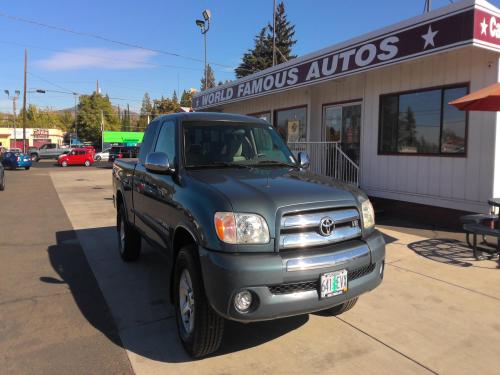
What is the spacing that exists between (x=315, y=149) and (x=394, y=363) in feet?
31.0

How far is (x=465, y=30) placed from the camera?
7039 mm

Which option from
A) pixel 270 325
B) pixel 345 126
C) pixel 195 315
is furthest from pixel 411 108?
pixel 195 315

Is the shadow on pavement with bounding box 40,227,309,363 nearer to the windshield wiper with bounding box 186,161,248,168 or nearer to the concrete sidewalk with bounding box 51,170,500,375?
the concrete sidewalk with bounding box 51,170,500,375

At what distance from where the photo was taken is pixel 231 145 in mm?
4516

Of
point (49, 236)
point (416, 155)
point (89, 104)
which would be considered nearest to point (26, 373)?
point (49, 236)

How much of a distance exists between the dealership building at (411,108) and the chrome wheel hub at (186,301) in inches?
247

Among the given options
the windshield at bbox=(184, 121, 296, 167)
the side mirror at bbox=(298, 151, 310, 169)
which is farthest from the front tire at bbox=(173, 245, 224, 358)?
the side mirror at bbox=(298, 151, 310, 169)

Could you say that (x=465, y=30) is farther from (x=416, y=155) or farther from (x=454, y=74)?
(x=416, y=155)

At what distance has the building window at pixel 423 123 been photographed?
838cm

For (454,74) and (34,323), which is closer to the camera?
(34,323)

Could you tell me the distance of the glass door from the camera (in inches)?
441

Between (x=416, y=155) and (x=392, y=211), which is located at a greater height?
(x=416, y=155)

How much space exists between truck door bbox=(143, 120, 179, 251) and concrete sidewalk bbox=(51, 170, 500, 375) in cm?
85

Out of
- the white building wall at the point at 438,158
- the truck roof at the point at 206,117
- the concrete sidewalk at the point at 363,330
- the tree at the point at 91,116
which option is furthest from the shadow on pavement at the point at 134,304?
the tree at the point at 91,116
